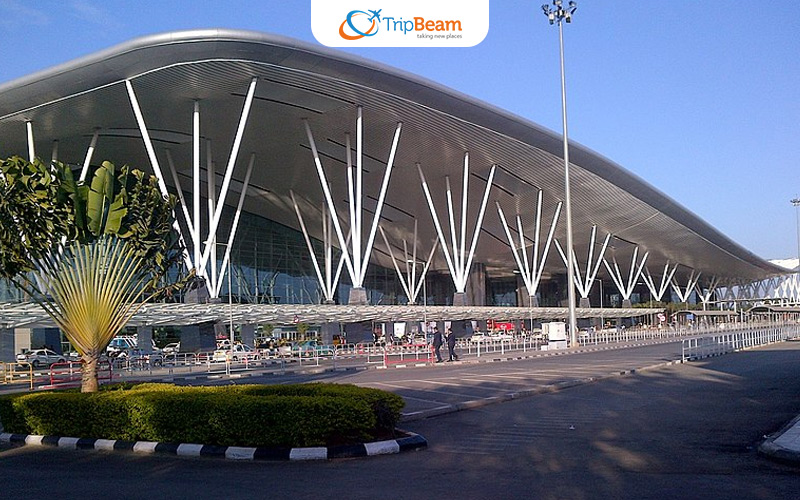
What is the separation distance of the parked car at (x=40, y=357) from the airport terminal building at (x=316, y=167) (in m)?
6.02

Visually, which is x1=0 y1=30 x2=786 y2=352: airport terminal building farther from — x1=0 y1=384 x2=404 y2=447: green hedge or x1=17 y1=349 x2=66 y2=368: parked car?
x1=0 y1=384 x2=404 y2=447: green hedge

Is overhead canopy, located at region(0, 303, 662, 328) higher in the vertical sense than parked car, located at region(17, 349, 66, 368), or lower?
higher

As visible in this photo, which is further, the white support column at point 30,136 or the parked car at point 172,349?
the parked car at point 172,349

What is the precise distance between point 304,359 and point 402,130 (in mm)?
14209

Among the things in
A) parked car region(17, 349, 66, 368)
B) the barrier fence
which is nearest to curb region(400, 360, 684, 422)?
the barrier fence

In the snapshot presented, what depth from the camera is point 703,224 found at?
7100 cm

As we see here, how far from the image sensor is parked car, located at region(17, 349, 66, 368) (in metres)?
42.1

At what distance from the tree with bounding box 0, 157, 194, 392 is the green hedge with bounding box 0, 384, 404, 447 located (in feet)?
4.14

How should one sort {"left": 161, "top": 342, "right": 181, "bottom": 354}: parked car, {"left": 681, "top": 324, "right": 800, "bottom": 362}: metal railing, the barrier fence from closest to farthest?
the barrier fence
{"left": 681, "top": 324, "right": 800, "bottom": 362}: metal railing
{"left": 161, "top": 342, "right": 181, "bottom": 354}: parked car

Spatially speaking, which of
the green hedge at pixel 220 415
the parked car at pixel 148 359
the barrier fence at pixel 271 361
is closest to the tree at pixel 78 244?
the green hedge at pixel 220 415

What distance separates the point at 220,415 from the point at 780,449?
7412mm

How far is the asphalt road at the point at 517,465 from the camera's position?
8.28 metres

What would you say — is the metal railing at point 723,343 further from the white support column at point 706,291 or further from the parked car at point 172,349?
the white support column at point 706,291

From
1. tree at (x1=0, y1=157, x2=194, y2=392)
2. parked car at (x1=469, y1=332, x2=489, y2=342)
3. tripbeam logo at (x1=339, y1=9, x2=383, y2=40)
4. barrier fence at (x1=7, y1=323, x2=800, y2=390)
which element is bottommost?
parked car at (x1=469, y1=332, x2=489, y2=342)
